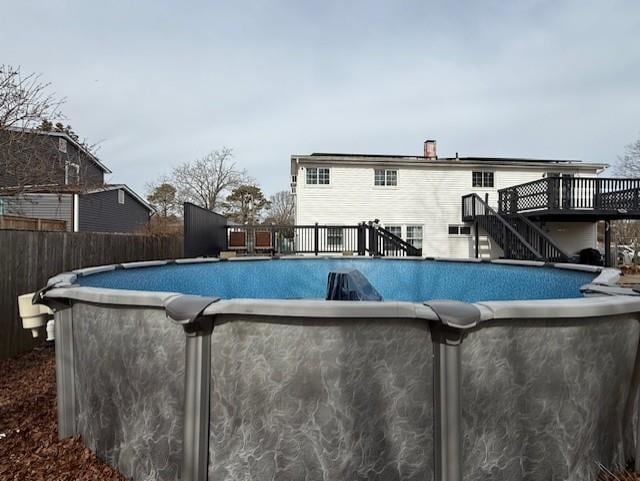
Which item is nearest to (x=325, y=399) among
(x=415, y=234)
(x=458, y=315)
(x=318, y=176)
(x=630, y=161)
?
(x=458, y=315)

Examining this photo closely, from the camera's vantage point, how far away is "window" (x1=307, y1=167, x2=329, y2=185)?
15391mm

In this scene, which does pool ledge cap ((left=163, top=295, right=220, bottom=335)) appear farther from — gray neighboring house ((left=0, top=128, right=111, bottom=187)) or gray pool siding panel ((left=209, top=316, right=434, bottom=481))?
gray neighboring house ((left=0, top=128, right=111, bottom=187))

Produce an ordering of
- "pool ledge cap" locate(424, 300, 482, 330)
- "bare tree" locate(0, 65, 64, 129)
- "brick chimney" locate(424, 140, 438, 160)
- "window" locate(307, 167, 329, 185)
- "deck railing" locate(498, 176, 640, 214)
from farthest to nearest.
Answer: "brick chimney" locate(424, 140, 438, 160)
"window" locate(307, 167, 329, 185)
"deck railing" locate(498, 176, 640, 214)
"bare tree" locate(0, 65, 64, 129)
"pool ledge cap" locate(424, 300, 482, 330)

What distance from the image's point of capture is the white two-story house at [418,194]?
15.4m

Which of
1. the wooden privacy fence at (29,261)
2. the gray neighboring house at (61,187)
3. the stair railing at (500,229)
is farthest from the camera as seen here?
the stair railing at (500,229)

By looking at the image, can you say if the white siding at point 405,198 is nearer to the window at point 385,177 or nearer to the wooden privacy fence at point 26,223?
the window at point 385,177

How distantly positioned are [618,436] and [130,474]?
241 centimetres

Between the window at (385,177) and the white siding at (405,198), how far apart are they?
0.18 m

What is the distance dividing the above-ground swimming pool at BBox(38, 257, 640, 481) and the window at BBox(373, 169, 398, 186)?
14452 mm

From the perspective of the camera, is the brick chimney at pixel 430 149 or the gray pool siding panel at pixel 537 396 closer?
the gray pool siding panel at pixel 537 396

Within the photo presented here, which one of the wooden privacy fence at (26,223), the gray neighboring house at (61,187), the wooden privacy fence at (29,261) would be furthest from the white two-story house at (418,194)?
the wooden privacy fence at (29,261)

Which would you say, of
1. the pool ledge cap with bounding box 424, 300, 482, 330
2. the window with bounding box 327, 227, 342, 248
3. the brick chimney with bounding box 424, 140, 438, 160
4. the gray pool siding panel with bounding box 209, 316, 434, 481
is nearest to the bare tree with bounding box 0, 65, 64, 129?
the gray pool siding panel with bounding box 209, 316, 434, 481

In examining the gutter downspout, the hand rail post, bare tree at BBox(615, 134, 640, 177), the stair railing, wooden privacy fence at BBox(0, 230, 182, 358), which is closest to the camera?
wooden privacy fence at BBox(0, 230, 182, 358)

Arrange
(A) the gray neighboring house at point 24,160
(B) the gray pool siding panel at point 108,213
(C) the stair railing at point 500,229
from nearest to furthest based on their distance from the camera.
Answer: (A) the gray neighboring house at point 24,160 < (C) the stair railing at point 500,229 < (B) the gray pool siding panel at point 108,213
